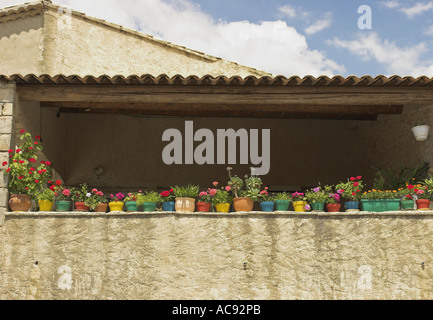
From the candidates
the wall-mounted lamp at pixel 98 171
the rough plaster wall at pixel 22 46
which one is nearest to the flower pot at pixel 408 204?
the wall-mounted lamp at pixel 98 171

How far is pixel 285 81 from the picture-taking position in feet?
23.9

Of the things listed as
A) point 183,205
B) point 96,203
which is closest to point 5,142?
point 96,203

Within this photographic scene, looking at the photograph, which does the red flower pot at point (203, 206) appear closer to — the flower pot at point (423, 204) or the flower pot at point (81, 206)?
the flower pot at point (81, 206)

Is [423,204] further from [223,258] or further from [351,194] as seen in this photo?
[223,258]

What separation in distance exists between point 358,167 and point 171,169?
15.0 ft

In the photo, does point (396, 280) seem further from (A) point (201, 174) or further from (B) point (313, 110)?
(A) point (201, 174)

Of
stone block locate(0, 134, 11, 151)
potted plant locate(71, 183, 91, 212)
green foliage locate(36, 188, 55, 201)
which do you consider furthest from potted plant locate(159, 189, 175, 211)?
stone block locate(0, 134, 11, 151)

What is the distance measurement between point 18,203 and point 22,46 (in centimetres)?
599

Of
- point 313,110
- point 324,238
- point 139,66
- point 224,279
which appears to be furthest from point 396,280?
point 139,66

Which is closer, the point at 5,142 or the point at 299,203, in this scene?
the point at 299,203

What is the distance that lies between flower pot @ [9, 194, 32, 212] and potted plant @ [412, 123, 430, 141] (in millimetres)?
6506

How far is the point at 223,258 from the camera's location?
680cm

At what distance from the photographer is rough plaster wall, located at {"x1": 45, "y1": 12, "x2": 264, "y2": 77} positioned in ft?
38.1

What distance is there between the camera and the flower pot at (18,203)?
23.3ft
